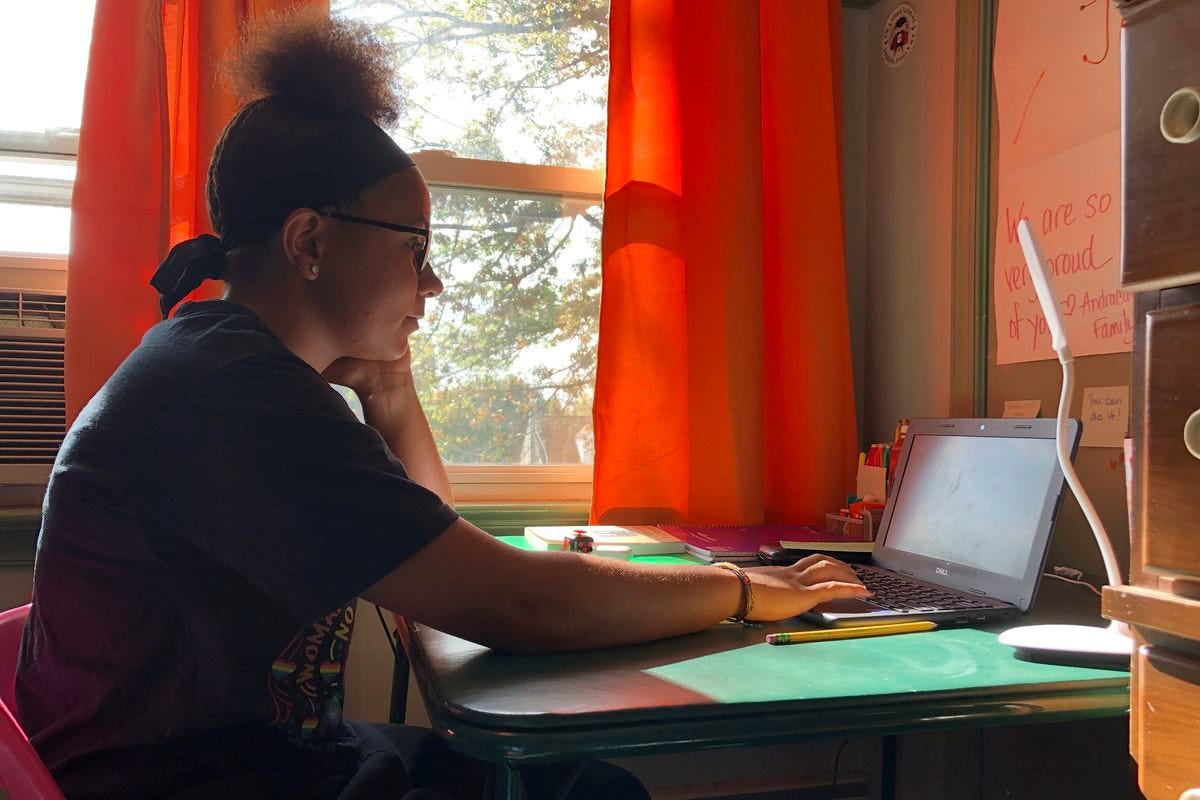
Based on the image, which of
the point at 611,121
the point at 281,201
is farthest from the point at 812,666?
the point at 611,121

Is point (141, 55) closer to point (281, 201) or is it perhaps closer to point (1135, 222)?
point (281, 201)

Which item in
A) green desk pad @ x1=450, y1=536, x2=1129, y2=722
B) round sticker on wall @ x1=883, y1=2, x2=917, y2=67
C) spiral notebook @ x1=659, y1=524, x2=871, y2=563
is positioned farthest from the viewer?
round sticker on wall @ x1=883, y1=2, x2=917, y2=67

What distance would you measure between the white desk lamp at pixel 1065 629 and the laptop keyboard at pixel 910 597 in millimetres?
127

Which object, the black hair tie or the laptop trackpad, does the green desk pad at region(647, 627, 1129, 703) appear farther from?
the black hair tie

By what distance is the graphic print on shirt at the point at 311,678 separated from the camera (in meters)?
0.88

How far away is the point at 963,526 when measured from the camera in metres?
1.24

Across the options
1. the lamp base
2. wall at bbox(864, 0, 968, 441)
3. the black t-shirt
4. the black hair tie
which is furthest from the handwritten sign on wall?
the black hair tie

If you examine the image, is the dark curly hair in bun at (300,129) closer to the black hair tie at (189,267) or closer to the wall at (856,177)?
the black hair tie at (189,267)

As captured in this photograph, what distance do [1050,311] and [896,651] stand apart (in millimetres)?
395

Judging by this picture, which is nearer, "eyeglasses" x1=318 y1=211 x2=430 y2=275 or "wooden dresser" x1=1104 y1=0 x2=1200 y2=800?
"wooden dresser" x1=1104 y1=0 x2=1200 y2=800

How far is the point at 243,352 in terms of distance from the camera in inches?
32.8

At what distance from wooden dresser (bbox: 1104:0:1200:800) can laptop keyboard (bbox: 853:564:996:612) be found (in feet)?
1.24

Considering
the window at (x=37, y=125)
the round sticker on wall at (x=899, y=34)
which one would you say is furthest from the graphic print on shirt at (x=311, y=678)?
the round sticker on wall at (x=899, y=34)

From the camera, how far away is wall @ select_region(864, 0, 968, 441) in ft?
5.80
